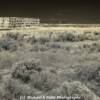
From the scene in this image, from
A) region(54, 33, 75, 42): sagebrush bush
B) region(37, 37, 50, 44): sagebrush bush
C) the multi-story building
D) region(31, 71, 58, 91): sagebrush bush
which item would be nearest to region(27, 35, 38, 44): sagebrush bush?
region(37, 37, 50, 44): sagebrush bush

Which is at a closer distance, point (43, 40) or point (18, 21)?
point (18, 21)

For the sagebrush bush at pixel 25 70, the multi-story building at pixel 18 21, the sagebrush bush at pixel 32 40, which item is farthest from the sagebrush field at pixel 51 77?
the sagebrush bush at pixel 32 40

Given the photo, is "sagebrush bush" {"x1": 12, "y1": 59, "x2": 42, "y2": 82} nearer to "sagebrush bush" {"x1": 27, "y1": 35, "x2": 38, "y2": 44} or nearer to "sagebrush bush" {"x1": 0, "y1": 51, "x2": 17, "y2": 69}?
"sagebrush bush" {"x1": 0, "y1": 51, "x2": 17, "y2": 69}

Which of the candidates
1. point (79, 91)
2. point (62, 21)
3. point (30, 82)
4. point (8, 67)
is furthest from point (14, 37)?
point (62, 21)

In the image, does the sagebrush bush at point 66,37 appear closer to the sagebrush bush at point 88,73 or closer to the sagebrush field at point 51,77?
the sagebrush field at point 51,77

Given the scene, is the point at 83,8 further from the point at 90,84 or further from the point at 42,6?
the point at 90,84

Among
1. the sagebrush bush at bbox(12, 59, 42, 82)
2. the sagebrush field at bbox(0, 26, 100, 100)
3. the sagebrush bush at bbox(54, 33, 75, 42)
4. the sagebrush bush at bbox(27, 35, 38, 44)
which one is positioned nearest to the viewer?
the sagebrush field at bbox(0, 26, 100, 100)

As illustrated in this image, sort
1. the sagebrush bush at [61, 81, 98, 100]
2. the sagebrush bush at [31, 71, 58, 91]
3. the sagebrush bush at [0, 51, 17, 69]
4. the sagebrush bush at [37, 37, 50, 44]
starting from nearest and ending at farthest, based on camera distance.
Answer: the sagebrush bush at [61, 81, 98, 100] < the sagebrush bush at [31, 71, 58, 91] < the sagebrush bush at [0, 51, 17, 69] < the sagebrush bush at [37, 37, 50, 44]

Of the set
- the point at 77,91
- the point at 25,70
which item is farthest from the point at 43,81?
the point at 77,91

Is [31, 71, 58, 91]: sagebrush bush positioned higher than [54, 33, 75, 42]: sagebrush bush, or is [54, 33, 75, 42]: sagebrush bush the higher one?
[54, 33, 75, 42]: sagebrush bush

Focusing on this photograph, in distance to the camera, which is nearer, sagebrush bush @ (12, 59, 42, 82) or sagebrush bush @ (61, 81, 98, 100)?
sagebrush bush @ (61, 81, 98, 100)

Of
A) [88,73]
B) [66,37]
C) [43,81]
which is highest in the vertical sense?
[66,37]

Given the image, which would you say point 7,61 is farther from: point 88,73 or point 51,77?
point 88,73

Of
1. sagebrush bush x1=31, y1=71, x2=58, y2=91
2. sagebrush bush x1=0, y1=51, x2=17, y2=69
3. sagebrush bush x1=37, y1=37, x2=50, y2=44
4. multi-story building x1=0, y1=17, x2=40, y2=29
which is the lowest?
sagebrush bush x1=31, y1=71, x2=58, y2=91
